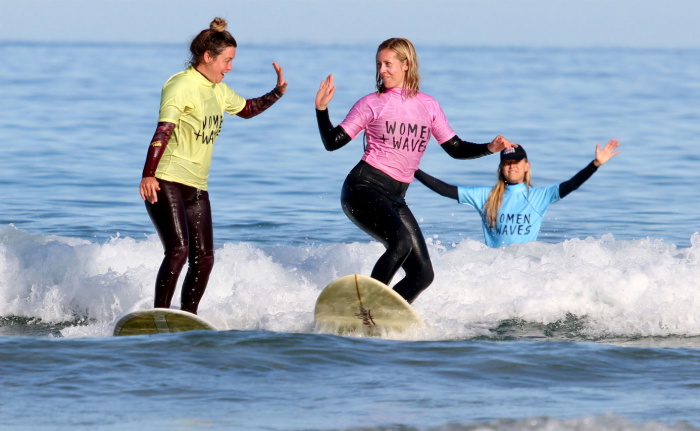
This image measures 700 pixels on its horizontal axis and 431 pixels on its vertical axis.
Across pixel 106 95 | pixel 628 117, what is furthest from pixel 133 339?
pixel 106 95

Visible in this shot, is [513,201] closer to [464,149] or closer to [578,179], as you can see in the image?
[578,179]

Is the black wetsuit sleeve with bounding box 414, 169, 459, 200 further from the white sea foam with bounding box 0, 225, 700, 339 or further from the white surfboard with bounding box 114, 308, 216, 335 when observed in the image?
the white surfboard with bounding box 114, 308, 216, 335

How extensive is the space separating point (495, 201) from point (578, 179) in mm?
888

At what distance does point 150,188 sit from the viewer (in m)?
6.75

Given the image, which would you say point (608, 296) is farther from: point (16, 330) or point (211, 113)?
point (16, 330)

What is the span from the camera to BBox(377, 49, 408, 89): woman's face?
7189 mm

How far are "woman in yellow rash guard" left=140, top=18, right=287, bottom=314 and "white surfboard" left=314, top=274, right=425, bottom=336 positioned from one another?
3.15ft

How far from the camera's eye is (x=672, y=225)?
542 inches

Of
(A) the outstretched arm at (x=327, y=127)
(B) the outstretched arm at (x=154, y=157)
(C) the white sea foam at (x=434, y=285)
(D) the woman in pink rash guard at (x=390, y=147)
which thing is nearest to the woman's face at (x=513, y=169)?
(C) the white sea foam at (x=434, y=285)

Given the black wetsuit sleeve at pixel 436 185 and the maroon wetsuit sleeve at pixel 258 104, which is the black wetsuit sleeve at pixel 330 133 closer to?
the maroon wetsuit sleeve at pixel 258 104

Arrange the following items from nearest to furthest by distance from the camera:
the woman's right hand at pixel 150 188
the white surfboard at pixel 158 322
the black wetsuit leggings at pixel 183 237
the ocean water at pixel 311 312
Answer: the ocean water at pixel 311 312 < the woman's right hand at pixel 150 188 < the black wetsuit leggings at pixel 183 237 < the white surfboard at pixel 158 322

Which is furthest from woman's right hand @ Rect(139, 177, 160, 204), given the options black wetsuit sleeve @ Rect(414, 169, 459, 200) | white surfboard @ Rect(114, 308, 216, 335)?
black wetsuit sleeve @ Rect(414, 169, 459, 200)

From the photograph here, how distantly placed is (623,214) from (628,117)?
1566 cm

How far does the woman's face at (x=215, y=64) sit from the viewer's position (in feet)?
23.1
